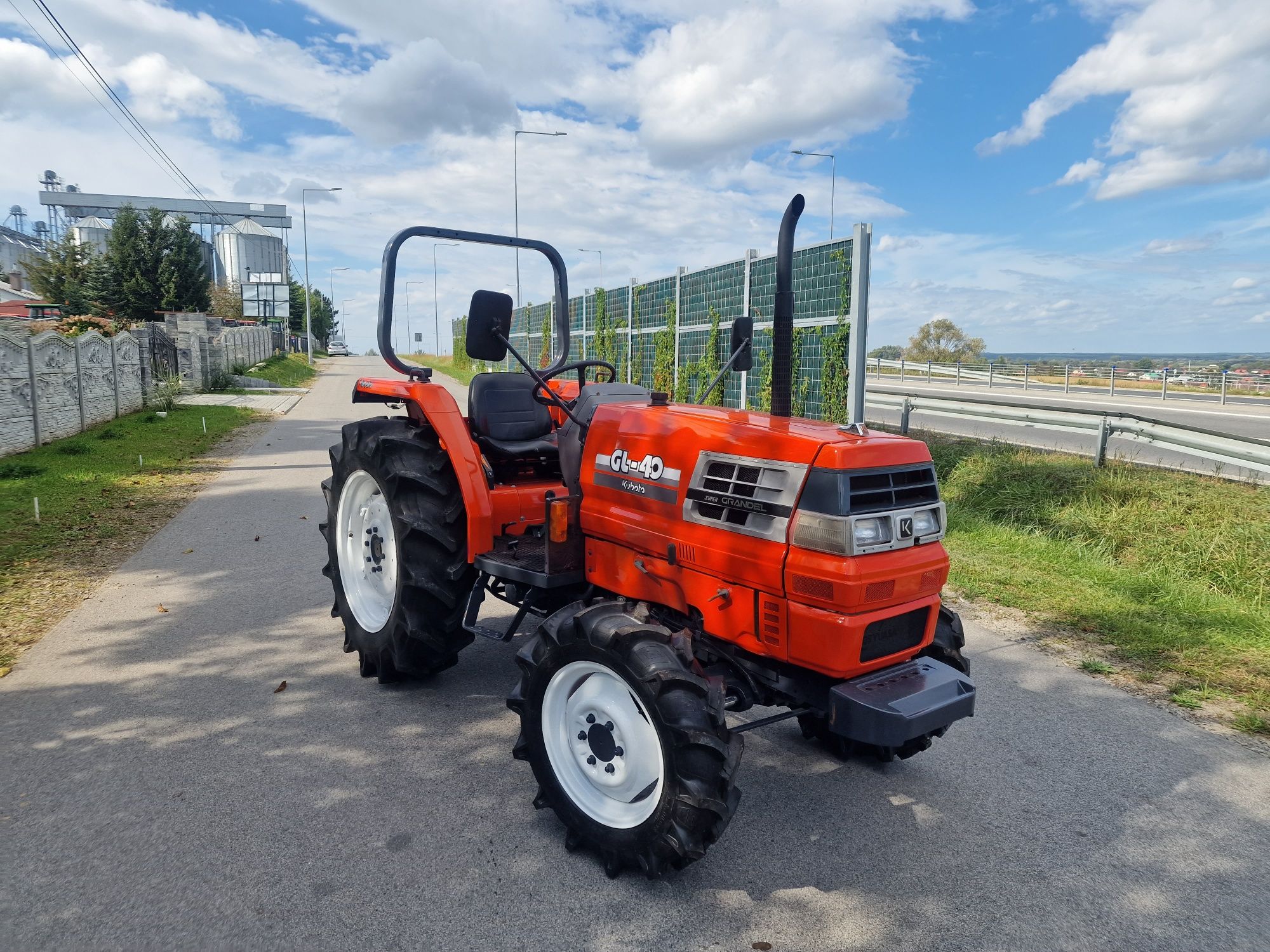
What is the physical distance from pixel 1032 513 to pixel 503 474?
5.07 metres

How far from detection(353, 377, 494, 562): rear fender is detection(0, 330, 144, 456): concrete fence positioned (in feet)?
29.9

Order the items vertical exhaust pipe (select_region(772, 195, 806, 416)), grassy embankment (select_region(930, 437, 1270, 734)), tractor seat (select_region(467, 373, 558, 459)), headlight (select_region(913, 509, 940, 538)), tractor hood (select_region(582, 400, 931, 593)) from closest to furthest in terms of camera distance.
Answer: tractor hood (select_region(582, 400, 931, 593))
headlight (select_region(913, 509, 940, 538))
vertical exhaust pipe (select_region(772, 195, 806, 416))
tractor seat (select_region(467, 373, 558, 459))
grassy embankment (select_region(930, 437, 1270, 734))

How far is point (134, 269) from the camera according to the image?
32469mm

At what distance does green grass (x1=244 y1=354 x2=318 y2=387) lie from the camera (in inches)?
1102

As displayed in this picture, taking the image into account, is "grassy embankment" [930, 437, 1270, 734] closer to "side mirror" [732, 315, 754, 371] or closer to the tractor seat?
"side mirror" [732, 315, 754, 371]

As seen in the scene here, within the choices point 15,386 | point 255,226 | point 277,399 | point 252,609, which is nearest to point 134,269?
point 277,399

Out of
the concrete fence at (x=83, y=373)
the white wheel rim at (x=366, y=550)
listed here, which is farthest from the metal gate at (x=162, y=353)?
the white wheel rim at (x=366, y=550)

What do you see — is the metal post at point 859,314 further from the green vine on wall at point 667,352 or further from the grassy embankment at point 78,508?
the grassy embankment at point 78,508

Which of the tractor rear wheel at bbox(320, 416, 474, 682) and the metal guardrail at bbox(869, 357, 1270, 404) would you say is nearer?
the tractor rear wheel at bbox(320, 416, 474, 682)

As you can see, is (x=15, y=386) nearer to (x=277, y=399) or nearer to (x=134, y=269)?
(x=277, y=399)

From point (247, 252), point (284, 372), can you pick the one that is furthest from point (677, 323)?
point (247, 252)

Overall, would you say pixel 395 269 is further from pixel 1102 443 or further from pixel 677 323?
pixel 677 323

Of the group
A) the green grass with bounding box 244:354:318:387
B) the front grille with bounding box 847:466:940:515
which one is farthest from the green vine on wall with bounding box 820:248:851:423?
the green grass with bounding box 244:354:318:387

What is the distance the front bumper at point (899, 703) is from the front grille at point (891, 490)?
567 mm
